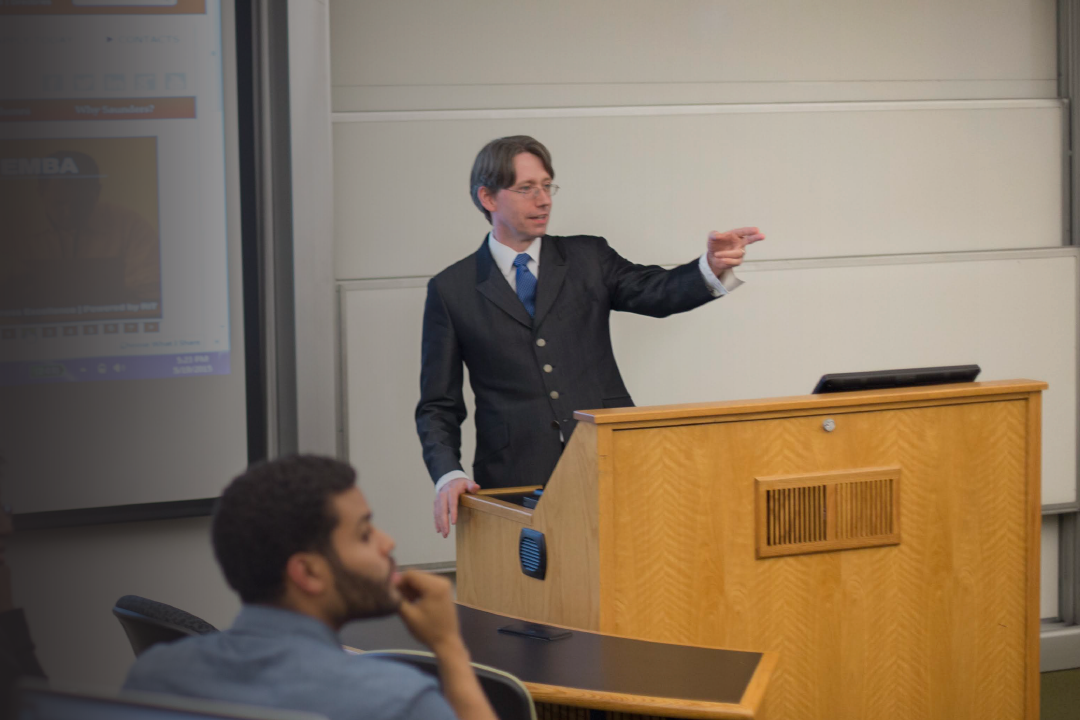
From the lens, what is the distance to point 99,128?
3025 millimetres

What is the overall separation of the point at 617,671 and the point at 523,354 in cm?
106

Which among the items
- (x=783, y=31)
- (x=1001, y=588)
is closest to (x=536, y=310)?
(x=1001, y=588)

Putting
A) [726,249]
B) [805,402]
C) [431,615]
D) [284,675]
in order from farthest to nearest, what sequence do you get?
[726,249] → [805,402] → [431,615] → [284,675]

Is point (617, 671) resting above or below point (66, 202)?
below

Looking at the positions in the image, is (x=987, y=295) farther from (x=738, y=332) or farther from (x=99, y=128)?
A: (x=99, y=128)

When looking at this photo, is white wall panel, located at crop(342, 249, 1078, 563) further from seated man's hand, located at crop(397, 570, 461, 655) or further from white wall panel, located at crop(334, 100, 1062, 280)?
seated man's hand, located at crop(397, 570, 461, 655)

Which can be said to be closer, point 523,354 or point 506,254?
point 523,354

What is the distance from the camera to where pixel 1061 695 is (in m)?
3.98

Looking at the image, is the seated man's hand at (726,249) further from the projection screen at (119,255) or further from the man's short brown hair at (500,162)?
the projection screen at (119,255)

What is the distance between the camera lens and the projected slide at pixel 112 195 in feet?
9.58

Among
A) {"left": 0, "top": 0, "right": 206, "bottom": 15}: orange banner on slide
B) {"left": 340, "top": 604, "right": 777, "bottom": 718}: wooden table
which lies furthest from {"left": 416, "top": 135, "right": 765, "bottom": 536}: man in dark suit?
{"left": 0, "top": 0, "right": 206, "bottom": 15}: orange banner on slide

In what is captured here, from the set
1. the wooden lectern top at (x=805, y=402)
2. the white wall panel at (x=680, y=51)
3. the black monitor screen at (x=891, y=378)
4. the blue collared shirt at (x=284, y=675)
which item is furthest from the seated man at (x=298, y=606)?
the white wall panel at (x=680, y=51)

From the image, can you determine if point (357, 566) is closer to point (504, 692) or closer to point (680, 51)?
point (504, 692)

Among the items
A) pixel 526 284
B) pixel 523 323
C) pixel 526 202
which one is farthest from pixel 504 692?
pixel 526 202
